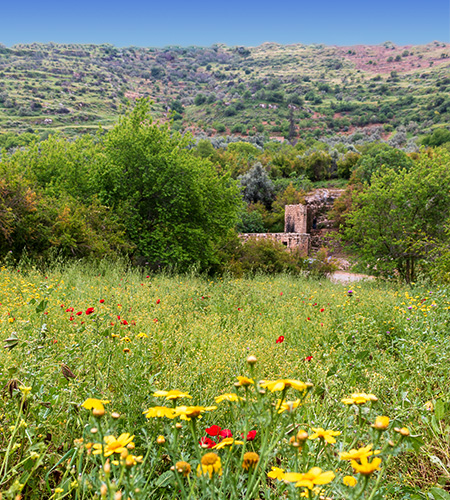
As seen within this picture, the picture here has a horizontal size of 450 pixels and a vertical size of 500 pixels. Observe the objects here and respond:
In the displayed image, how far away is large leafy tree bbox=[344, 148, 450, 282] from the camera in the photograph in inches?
472

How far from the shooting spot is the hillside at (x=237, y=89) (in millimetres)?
75000

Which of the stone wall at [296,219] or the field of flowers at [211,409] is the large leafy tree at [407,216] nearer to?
the stone wall at [296,219]

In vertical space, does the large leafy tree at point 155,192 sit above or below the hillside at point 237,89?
below

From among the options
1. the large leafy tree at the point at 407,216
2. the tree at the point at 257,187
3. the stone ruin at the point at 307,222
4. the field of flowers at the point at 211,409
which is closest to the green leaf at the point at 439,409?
the field of flowers at the point at 211,409

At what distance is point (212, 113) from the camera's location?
9162 cm

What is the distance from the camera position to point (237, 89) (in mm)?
115688

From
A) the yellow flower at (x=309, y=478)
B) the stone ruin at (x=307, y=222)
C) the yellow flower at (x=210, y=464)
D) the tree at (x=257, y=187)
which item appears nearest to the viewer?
the yellow flower at (x=309, y=478)

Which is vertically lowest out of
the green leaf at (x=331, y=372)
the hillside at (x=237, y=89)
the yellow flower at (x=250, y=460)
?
the green leaf at (x=331, y=372)

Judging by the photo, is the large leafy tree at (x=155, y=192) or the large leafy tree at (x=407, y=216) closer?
the large leafy tree at (x=155, y=192)

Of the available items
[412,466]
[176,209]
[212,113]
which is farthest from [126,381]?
[212,113]

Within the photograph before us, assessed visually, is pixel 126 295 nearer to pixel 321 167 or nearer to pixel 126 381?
pixel 126 381

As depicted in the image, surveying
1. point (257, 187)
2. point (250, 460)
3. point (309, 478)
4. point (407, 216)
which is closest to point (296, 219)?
point (257, 187)

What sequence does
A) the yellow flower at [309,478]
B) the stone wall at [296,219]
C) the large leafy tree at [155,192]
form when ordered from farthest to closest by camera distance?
the stone wall at [296,219] → the large leafy tree at [155,192] → the yellow flower at [309,478]

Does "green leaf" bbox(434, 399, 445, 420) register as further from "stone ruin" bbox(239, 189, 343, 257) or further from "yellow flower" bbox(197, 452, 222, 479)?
"stone ruin" bbox(239, 189, 343, 257)
